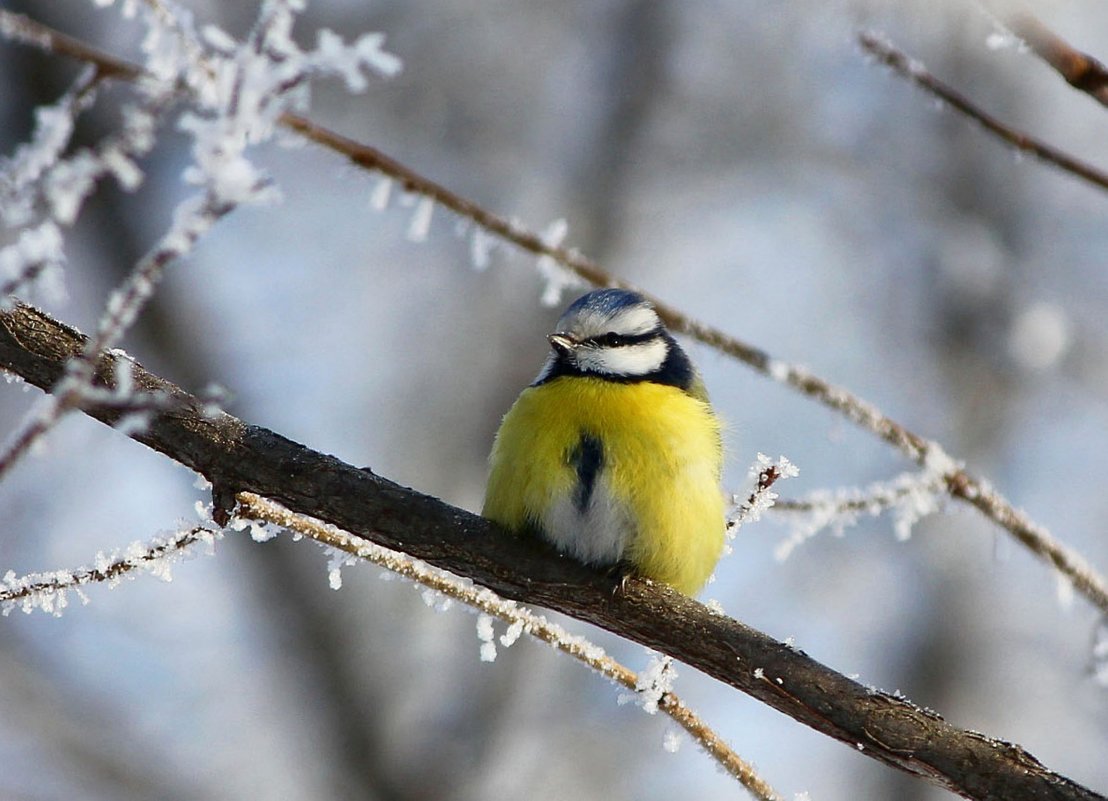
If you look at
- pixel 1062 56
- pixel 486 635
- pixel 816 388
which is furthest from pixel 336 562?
pixel 1062 56

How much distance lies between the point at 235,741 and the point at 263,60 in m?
7.23

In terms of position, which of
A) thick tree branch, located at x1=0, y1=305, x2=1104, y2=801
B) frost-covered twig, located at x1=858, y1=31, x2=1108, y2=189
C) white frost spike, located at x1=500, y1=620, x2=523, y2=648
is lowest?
white frost spike, located at x1=500, y1=620, x2=523, y2=648

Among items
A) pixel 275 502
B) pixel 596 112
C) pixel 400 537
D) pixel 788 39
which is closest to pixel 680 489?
pixel 400 537

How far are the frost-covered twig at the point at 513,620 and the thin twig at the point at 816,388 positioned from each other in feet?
2.19

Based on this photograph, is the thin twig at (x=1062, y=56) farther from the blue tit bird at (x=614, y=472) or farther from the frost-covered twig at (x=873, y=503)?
the blue tit bird at (x=614, y=472)

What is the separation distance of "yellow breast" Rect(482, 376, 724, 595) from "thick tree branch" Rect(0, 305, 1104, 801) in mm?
170

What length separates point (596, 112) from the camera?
861cm

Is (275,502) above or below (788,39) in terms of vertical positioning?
below

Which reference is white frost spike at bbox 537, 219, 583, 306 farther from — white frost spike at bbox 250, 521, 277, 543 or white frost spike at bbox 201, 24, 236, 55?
white frost spike at bbox 201, 24, 236, 55

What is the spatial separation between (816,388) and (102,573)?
131 centimetres

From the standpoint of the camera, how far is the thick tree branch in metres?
2.08

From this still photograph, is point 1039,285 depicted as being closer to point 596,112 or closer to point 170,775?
point 596,112

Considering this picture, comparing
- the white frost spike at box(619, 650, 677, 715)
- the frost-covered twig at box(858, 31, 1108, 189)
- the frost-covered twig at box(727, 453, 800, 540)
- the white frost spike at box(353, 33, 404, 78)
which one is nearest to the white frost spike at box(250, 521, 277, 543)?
the white frost spike at box(619, 650, 677, 715)

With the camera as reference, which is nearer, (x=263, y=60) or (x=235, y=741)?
(x=263, y=60)
